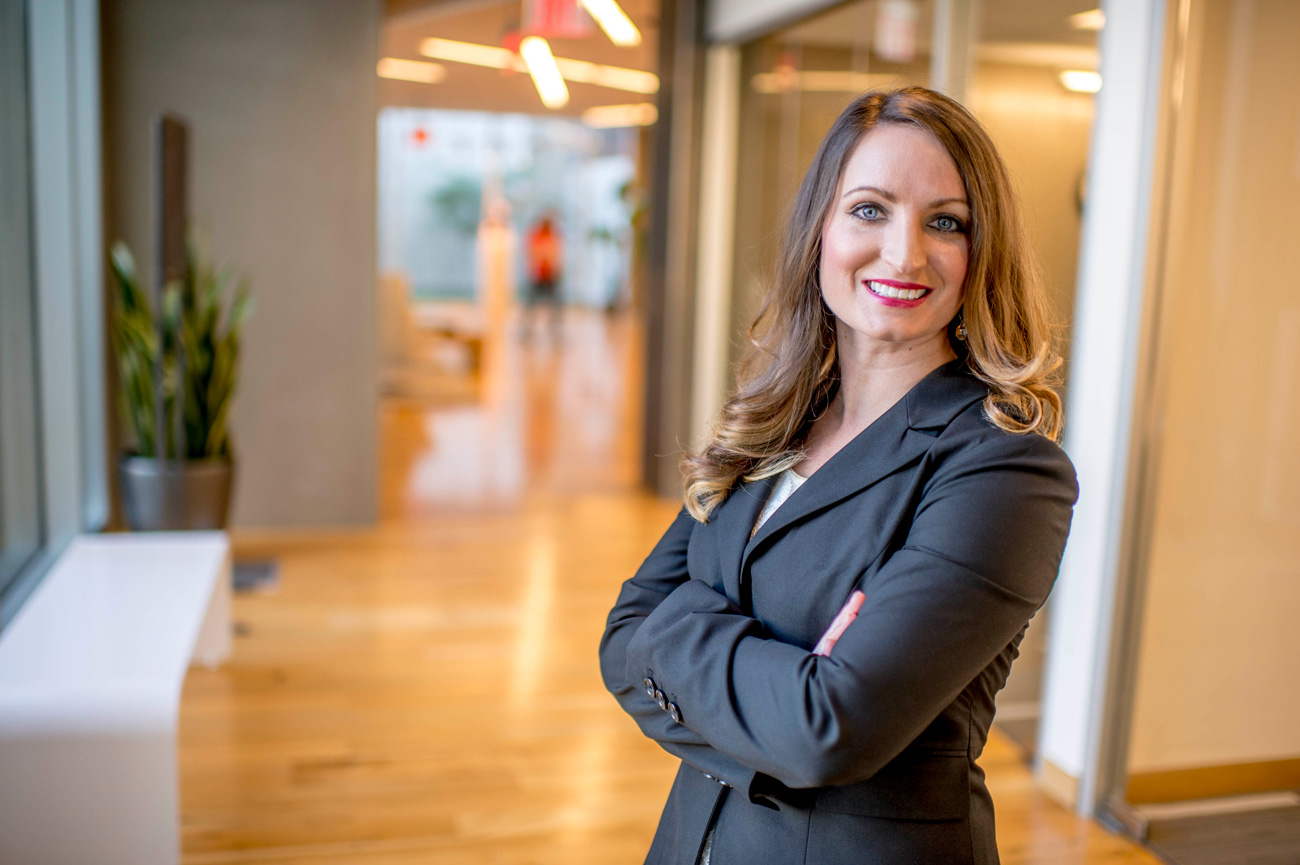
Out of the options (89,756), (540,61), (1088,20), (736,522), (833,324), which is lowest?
(89,756)

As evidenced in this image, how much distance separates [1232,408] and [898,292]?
6.01 feet

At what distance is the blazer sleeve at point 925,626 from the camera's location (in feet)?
3.64

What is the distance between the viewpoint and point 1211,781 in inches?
111

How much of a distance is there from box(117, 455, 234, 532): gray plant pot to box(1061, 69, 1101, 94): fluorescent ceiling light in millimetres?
3249

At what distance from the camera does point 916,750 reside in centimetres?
123

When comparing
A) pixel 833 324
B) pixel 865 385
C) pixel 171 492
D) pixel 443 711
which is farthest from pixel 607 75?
pixel 865 385

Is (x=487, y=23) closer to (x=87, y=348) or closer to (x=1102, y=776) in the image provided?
(x=87, y=348)

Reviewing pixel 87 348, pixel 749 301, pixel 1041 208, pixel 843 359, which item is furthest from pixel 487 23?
pixel 843 359

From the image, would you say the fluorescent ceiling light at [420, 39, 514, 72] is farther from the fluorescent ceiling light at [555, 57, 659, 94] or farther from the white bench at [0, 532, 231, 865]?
the white bench at [0, 532, 231, 865]

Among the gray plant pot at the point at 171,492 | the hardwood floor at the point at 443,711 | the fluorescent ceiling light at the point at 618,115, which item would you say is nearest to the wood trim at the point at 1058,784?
the hardwood floor at the point at 443,711

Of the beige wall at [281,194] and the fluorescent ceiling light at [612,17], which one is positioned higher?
the fluorescent ceiling light at [612,17]

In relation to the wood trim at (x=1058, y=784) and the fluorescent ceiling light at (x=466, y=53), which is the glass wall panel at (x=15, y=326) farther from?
the fluorescent ceiling light at (x=466, y=53)

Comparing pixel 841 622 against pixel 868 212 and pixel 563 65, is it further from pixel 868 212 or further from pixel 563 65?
pixel 563 65

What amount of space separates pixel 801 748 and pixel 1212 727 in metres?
2.12
